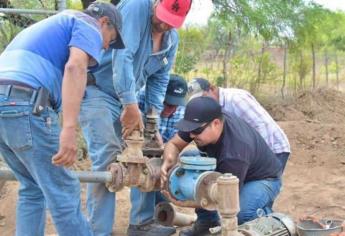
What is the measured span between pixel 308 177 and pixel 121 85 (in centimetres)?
403

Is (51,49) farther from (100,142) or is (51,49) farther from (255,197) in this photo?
(255,197)

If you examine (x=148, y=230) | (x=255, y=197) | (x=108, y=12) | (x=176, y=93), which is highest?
(x=108, y=12)

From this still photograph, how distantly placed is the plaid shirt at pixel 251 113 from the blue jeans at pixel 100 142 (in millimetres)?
924

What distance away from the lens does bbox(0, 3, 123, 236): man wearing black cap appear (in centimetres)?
312

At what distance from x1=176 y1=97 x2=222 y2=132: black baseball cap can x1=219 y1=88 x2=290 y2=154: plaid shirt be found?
89cm

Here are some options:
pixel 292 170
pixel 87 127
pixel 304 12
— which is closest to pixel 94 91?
pixel 87 127

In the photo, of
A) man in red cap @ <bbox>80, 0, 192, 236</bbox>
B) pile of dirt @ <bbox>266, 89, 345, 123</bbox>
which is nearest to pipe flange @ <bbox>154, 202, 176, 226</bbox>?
man in red cap @ <bbox>80, 0, 192, 236</bbox>

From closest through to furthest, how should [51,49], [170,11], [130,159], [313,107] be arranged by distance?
[51,49] < [130,159] < [170,11] < [313,107]

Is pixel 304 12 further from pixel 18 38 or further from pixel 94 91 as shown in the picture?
pixel 18 38

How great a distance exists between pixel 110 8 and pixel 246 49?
11.1 m

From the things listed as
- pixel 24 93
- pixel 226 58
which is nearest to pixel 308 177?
pixel 24 93

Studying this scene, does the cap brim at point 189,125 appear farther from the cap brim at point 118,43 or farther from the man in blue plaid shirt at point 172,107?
the man in blue plaid shirt at point 172,107

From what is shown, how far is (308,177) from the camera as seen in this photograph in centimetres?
736

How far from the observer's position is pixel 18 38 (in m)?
3.36
